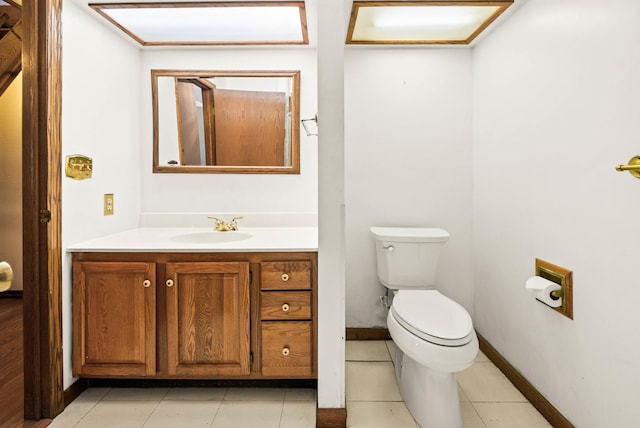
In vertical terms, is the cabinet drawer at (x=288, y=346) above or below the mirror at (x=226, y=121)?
below

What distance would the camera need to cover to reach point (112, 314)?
68.1 inches

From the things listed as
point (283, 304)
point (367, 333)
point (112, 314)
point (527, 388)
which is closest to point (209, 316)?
point (283, 304)

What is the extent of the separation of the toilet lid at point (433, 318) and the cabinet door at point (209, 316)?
0.76 m

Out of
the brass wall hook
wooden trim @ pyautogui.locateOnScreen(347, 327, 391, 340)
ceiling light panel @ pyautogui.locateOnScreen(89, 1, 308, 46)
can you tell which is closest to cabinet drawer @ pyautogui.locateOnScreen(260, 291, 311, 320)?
wooden trim @ pyautogui.locateOnScreen(347, 327, 391, 340)

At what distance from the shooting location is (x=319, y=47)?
1531 mm

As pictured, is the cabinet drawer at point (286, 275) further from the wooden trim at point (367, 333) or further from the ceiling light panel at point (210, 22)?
the ceiling light panel at point (210, 22)

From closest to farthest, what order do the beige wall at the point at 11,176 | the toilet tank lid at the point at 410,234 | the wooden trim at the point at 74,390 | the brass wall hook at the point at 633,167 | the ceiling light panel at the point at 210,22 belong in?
1. the brass wall hook at the point at 633,167
2. the wooden trim at the point at 74,390
3. the ceiling light panel at the point at 210,22
4. the toilet tank lid at the point at 410,234
5. the beige wall at the point at 11,176

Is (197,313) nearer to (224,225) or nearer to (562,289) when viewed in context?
(224,225)

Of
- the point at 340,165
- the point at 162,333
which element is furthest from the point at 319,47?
the point at 162,333

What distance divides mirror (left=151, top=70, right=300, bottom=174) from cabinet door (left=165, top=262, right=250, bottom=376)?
2.62 ft

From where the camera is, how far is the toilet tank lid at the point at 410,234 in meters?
2.12

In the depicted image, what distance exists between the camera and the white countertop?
1.72m

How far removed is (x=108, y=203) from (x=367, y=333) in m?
1.82

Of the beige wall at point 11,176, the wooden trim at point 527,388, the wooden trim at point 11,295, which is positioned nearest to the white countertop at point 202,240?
the wooden trim at point 527,388
